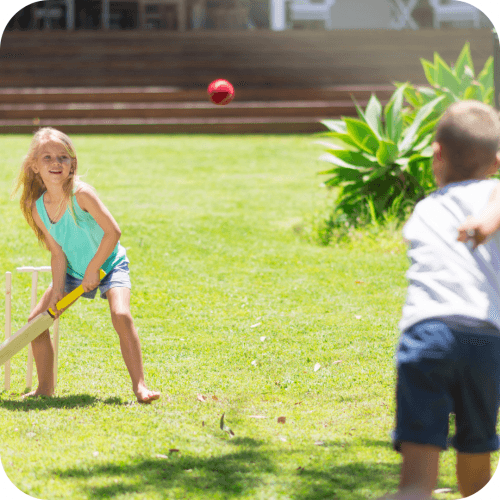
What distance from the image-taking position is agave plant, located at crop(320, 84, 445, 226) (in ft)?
25.3

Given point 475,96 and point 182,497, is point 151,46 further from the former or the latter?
point 182,497

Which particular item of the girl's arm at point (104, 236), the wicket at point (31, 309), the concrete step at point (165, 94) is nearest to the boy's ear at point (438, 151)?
the girl's arm at point (104, 236)

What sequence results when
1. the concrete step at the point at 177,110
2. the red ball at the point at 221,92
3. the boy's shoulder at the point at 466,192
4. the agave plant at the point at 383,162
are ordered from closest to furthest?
1. the boy's shoulder at the point at 466,192
2. the red ball at the point at 221,92
3. the agave plant at the point at 383,162
4. the concrete step at the point at 177,110

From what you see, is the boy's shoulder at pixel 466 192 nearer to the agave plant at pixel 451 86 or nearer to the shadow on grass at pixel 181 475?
the shadow on grass at pixel 181 475

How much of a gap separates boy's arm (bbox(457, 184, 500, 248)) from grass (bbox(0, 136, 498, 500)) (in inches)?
47.6

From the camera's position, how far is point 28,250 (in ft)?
23.6

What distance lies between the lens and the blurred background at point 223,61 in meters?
14.8

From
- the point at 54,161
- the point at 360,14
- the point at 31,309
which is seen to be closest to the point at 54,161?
the point at 54,161

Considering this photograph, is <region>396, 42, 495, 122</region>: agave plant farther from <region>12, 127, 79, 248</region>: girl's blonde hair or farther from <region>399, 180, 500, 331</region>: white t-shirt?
<region>399, 180, 500, 331</region>: white t-shirt

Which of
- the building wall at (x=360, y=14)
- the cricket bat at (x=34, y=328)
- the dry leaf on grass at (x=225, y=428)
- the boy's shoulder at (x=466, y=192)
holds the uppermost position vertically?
the building wall at (x=360, y=14)

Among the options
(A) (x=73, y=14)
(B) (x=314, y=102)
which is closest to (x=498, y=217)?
(B) (x=314, y=102)

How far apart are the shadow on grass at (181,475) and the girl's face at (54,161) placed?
150 cm

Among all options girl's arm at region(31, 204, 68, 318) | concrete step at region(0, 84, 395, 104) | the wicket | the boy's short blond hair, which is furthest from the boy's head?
concrete step at region(0, 84, 395, 104)

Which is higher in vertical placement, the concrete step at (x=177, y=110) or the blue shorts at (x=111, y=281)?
the concrete step at (x=177, y=110)
